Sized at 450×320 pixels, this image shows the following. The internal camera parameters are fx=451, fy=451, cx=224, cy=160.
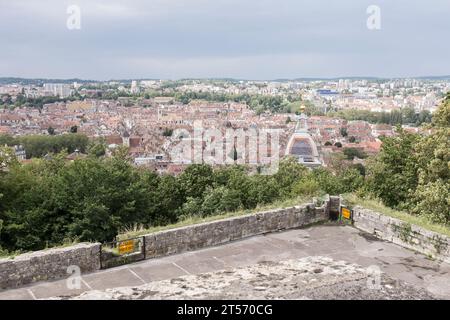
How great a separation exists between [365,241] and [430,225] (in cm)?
116

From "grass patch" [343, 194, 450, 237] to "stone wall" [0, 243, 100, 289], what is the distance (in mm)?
5349

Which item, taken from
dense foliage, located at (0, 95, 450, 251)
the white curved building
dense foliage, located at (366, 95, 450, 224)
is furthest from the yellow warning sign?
the white curved building

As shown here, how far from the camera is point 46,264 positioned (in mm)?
6223

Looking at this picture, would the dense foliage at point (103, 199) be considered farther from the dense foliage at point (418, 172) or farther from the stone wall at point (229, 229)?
the dense foliage at point (418, 172)

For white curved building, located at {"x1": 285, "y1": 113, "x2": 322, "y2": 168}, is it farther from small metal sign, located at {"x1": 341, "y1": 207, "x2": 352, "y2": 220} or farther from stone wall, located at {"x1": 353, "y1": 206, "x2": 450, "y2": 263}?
stone wall, located at {"x1": 353, "y1": 206, "x2": 450, "y2": 263}

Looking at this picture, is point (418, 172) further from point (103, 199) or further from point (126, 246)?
point (126, 246)

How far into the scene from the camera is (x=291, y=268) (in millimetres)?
6746

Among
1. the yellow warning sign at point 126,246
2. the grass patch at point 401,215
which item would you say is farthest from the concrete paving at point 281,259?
the grass patch at point 401,215

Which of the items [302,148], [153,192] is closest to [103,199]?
[153,192]

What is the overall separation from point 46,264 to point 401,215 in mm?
6313

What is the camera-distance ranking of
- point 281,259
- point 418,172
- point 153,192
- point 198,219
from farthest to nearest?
point 153,192 < point 418,172 < point 198,219 < point 281,259

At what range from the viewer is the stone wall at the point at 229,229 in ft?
24.0
